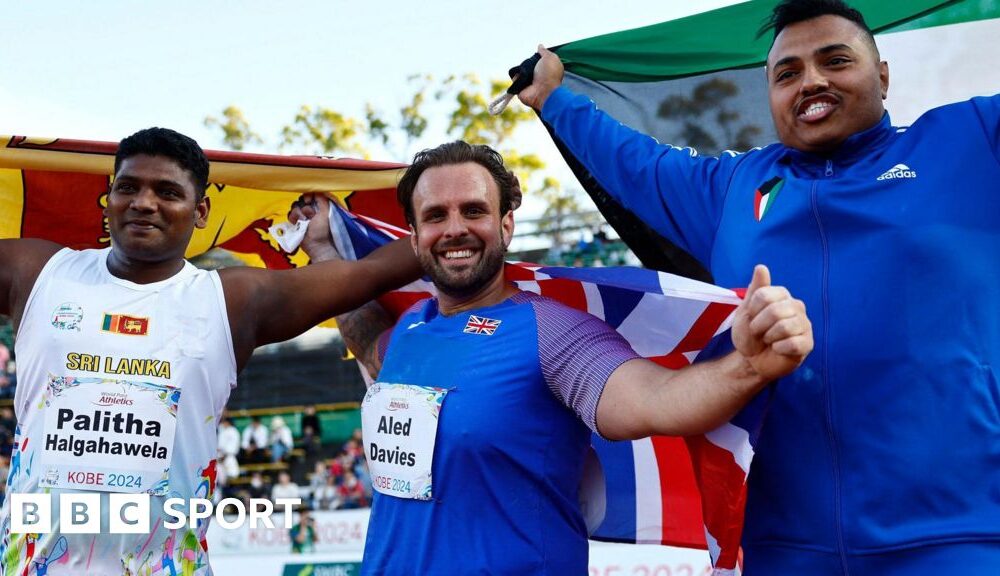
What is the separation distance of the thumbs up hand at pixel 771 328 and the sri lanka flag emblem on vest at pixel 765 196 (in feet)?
2.34

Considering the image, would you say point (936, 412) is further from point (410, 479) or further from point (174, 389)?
point (174, 389)

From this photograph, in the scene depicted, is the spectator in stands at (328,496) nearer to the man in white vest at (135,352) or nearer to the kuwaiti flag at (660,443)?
the kuwaiti flag at (660,443)

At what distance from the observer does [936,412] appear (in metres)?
2.62

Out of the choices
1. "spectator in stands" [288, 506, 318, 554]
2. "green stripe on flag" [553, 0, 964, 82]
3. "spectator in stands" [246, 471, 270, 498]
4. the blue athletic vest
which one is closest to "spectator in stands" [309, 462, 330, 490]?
"spectator in stands" [246, 471, 270, 498]

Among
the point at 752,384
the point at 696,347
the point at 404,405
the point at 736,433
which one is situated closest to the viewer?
the point at 752,384

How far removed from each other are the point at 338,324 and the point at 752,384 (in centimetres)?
233

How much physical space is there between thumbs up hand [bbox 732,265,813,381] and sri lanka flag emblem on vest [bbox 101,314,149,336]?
6.78ft

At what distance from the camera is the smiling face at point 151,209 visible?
3.54 meters

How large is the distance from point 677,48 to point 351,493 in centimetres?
1369

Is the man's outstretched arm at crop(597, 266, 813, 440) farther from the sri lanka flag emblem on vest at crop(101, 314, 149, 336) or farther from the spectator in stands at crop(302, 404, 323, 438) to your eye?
the spectator in stands at crop(302, 404, 323, 438)

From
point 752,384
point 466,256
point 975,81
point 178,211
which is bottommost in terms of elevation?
point 752,384

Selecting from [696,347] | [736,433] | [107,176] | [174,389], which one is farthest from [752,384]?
[107,176]

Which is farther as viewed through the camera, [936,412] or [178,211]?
[178,211]

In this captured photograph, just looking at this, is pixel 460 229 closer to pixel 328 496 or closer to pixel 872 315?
pixel 872 315
